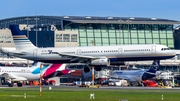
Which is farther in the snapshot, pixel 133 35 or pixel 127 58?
pixel 133 35

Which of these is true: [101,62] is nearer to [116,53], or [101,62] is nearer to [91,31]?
[116,53]

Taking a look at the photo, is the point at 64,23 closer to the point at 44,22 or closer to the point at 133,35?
the point at 44,22

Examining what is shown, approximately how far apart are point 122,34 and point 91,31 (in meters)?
18.3

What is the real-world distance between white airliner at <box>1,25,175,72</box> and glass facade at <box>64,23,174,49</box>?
4054 inches

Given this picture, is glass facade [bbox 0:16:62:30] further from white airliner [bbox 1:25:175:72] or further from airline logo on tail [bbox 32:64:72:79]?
white airliner [bbox 1:25:175:72]

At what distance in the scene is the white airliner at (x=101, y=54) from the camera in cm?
6719

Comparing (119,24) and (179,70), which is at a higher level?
(119,24)

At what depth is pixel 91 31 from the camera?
17975 cm

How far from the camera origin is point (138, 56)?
2650 inches

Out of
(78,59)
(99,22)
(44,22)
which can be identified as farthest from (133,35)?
(78,59)

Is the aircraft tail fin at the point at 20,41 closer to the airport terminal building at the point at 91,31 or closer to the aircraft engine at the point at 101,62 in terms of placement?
the aircraft engine at the point at 101,62

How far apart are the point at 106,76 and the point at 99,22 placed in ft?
155

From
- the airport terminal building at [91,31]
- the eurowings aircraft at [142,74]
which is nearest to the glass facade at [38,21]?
the airport terminal building at [91,31]

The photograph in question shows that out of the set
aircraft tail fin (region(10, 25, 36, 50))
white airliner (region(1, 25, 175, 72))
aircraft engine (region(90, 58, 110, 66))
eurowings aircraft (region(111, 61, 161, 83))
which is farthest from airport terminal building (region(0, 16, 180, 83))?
aircraft engine (region(90, 58, 110, 66))
